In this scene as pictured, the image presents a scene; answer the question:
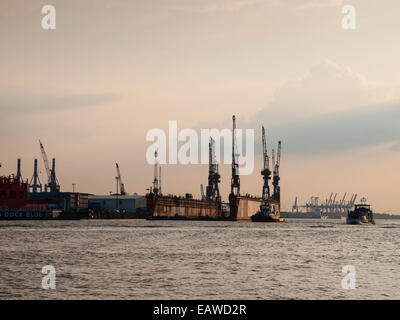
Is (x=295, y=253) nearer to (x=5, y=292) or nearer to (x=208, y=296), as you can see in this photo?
(x=208, y=296)

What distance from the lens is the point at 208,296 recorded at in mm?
32062

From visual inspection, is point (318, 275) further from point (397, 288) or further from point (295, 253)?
point (295, 253)

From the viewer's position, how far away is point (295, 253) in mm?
62594
